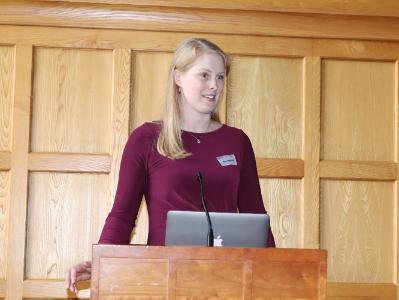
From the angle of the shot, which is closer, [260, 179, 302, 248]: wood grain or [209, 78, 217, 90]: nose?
[209, 78, 217, 90]: nose

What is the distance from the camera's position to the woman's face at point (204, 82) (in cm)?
238

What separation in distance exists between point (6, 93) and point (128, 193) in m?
1.19

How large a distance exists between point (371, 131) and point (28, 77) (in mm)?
1469

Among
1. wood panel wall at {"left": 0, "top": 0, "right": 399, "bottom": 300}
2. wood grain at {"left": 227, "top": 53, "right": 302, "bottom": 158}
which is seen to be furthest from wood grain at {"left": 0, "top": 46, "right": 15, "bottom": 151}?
wood grain at {"left": 227, "top": 53, "right": 302, "bottom": 158}

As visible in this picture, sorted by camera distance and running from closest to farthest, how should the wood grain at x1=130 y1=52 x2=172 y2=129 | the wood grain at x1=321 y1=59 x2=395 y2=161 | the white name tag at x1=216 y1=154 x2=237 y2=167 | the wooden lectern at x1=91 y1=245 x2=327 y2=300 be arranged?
the wooden lectern at x1=91 y1=245 x2=327 y2=300 → the white name tag at x1=216 y1=154 x2=237 y2=167 → the wood grain at x1=130 y1=52 x2=172 y2=129 → the wood grain at x1=321 y1=59 x2=395 y2=161

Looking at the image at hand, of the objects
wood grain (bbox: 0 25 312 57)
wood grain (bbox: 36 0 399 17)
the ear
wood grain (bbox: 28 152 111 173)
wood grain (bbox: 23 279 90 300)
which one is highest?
wood grain (bbox: 36 0 399 17)

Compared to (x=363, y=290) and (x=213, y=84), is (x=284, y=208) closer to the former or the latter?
(x=363, y=290)

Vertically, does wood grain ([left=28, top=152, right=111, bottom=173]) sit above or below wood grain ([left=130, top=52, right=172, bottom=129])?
below

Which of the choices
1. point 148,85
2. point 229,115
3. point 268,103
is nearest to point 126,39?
point 148,85

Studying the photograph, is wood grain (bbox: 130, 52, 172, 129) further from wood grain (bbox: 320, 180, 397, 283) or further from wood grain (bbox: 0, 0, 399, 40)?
wood grain (bbox: 320, 180, 397, 283)

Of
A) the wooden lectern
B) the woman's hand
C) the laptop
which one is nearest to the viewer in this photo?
the wooden lectern

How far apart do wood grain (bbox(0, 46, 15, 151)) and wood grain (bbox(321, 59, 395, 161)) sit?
131 cm

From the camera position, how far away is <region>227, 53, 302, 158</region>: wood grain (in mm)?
3398

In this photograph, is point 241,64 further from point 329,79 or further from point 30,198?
point 30,198
